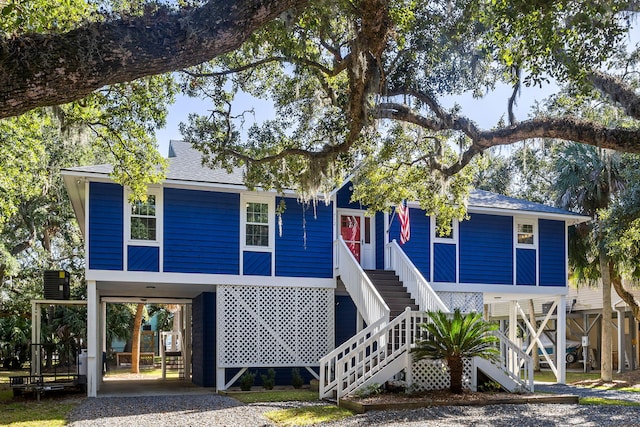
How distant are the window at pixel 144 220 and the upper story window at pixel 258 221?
2.11m

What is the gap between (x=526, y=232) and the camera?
19375 mm

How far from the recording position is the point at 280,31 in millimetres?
9750

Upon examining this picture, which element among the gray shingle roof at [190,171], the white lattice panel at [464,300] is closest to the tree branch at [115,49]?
the gray shingle roof at [190,171]

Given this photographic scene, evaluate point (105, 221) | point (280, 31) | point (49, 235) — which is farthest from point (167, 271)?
point (49, 235)

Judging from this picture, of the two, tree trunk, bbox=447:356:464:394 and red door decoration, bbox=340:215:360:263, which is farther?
red door decoration, bbox=340:215:360:263

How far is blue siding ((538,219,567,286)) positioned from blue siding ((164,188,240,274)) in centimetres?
883

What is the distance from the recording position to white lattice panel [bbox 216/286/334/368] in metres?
16.1

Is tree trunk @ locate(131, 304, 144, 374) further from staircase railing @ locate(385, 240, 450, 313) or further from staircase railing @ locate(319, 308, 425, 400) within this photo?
staircase railing @ locate(319, 308, 425, 400)

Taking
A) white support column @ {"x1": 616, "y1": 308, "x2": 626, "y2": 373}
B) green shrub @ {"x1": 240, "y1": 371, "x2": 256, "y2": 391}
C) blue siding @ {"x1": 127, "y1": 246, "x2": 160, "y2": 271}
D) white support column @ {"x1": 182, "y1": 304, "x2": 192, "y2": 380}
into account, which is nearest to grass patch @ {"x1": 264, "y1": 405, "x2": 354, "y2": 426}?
green shrub @ {"x1": 240, "y1": 371, "x2": 256, "y2": 391}

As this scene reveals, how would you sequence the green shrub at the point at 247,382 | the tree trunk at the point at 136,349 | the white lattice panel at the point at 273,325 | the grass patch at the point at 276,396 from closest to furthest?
1. the grass patch at the point at 276,396
2. the green shrub at the point at 247,382
3. the white lattice panel at the point at 273,325
4. the tree trunk at the point at 136,349

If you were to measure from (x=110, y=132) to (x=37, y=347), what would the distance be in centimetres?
708

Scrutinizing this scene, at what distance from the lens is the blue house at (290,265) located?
15.0 metres

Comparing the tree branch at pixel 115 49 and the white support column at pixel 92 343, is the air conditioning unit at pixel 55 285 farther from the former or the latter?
the tree branch at pixel 115 49

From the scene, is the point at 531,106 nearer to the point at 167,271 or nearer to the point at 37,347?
the point at 167,271
